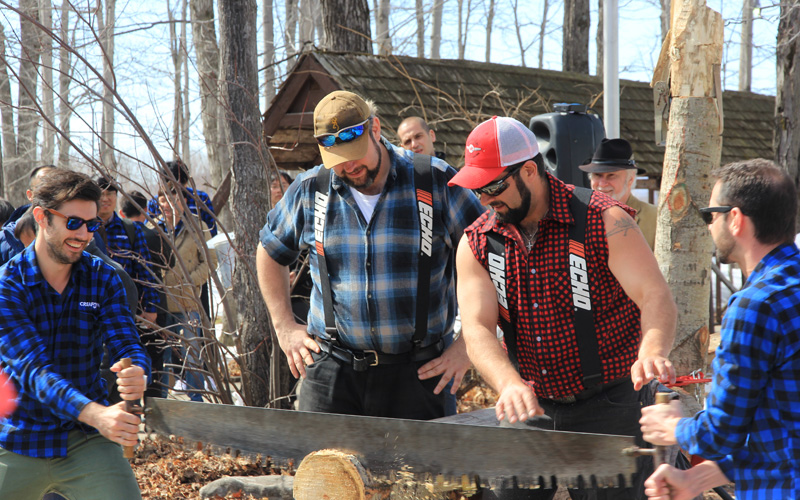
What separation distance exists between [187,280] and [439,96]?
14.6ft

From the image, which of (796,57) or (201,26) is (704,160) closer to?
(796,57)

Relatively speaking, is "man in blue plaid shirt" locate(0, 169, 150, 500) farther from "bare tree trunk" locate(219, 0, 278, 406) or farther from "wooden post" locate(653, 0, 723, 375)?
"wooden post" locate(653, 0, 723, 375)

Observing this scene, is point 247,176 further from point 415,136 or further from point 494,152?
point 494,152

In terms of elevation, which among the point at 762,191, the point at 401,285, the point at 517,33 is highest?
the point at 517,33

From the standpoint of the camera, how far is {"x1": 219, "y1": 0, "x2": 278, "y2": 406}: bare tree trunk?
5.75m

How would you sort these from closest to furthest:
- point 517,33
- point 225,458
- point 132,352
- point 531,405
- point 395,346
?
point 531,405
point 132,352
point 395,346
point 225,458
point 517,33

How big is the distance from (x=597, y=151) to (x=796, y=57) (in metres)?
6.27

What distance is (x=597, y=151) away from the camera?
17.0ft

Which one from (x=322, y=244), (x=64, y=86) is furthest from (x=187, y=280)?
(x=64, y=86)

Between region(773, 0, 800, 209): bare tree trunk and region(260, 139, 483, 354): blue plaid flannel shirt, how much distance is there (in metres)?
7.91

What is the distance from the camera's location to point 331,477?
9.65 feet

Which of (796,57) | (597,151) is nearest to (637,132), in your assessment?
(796,57)

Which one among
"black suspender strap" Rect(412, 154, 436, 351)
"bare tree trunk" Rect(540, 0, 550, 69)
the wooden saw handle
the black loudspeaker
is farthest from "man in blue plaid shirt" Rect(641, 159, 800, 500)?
"bare tree trunk" Rect(540, 0, 550, 69)

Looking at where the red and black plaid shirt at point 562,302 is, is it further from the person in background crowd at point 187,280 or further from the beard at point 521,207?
the person in background crowd at point 187,280
